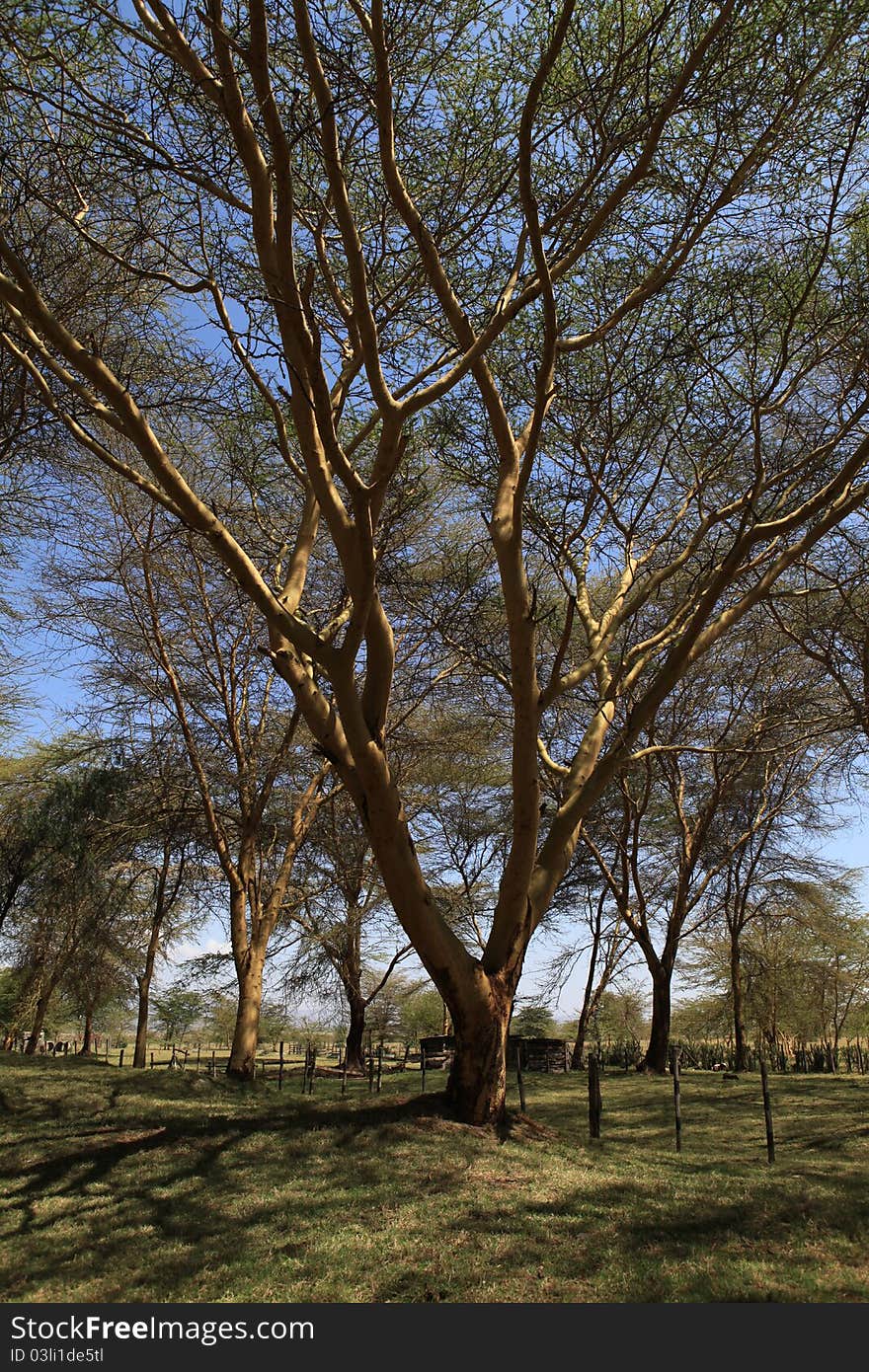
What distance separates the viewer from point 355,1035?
18.8m

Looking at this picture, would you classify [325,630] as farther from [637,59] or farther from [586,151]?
[637,59]

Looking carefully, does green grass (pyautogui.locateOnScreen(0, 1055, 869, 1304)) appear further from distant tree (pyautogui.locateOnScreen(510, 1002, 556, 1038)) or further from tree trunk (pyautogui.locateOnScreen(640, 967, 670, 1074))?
distant tree (pyautogui.locateOnScreen(510, 1002, 556, 1038))

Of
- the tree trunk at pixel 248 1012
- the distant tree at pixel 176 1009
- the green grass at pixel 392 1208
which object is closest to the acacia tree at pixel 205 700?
the tree trunk at pixel 248 1012

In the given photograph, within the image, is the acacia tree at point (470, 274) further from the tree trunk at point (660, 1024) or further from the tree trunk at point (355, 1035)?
the tree trunk at point (355, 1035)

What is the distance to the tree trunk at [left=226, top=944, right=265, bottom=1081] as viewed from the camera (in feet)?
38.9

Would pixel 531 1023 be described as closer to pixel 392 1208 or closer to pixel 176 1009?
pixel 176 1009

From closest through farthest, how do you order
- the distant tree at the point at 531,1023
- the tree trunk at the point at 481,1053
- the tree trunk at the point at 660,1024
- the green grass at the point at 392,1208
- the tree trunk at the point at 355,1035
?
the green grass at the point at 392,1208 → the tree trunk at the point at 481,1053 → the tree trunk at the point at 660,1024 → the tree trunk at the point at 355,1035 → the distant tree at the point at 531,1023

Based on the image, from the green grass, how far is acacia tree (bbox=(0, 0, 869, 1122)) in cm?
127

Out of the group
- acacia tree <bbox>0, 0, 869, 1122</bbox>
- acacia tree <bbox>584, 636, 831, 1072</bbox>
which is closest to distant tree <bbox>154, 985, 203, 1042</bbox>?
acacia tree <bbox>584, 636, 831, 1072</bbox>

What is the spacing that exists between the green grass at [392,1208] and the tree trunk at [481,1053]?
0.90ft

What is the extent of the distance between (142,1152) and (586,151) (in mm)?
7274

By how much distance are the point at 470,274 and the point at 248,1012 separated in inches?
359

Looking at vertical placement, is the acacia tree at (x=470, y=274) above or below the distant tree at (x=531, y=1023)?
above

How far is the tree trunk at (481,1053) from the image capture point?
7039 millimetres
